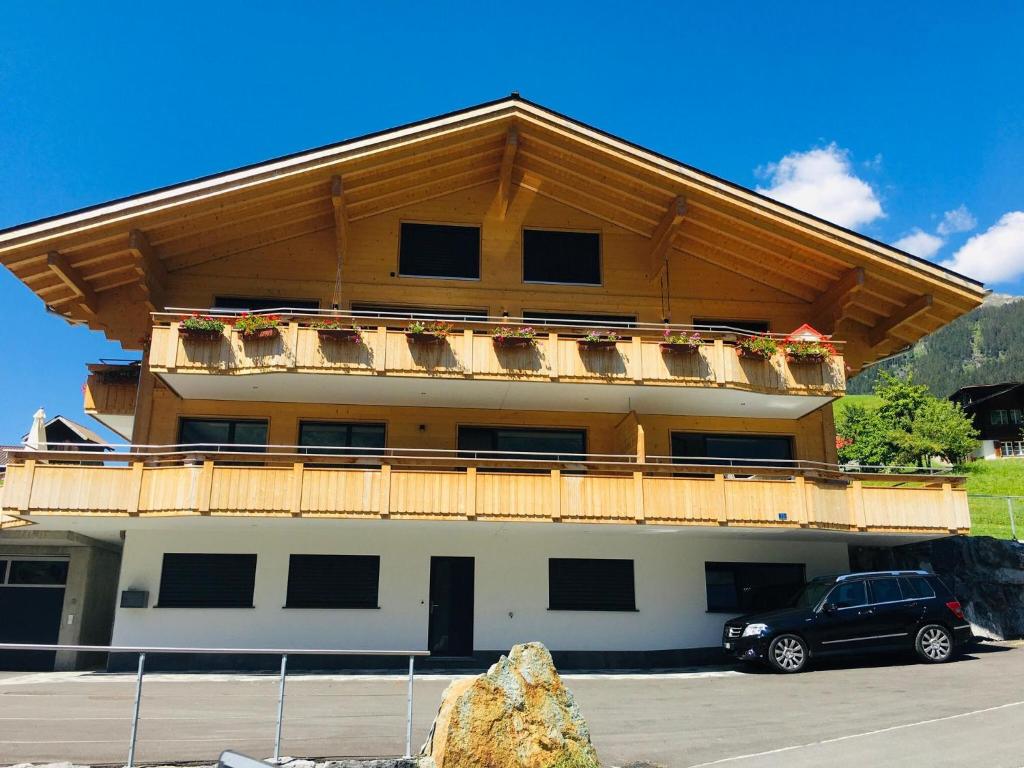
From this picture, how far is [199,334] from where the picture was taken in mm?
17844

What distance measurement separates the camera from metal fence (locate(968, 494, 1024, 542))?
84.7ft

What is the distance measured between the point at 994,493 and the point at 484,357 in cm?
3440

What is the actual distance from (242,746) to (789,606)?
38.5ft


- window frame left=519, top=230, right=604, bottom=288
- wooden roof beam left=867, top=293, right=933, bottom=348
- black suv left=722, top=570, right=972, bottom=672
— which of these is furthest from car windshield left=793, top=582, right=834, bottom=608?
window frame left=519, top=230, right=604, bottom=288

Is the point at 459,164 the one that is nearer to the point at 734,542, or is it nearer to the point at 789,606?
the point at 734,542

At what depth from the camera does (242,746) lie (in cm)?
870

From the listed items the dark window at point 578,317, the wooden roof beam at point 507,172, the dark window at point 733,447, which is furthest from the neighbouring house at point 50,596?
the dark window at point 733,447

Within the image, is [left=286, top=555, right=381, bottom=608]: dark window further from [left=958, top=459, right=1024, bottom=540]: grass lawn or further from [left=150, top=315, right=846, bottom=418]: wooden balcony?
[left=958, top=459, right=1024, bottom=540]: grass lawn

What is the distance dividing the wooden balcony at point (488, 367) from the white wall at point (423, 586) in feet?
10.3

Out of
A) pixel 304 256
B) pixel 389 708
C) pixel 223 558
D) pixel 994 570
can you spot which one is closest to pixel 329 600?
pixel 223 558

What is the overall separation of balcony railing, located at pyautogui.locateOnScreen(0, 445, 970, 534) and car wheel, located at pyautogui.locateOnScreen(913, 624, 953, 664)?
7.64ft

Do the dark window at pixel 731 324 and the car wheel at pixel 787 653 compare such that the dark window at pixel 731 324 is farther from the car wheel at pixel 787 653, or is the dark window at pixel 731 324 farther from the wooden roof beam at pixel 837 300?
the car wheel at pixel 787 653

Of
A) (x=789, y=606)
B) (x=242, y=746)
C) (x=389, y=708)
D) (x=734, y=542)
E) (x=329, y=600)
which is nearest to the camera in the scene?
(x=242, y=746)

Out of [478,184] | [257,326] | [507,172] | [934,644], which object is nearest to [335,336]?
[257,326]
